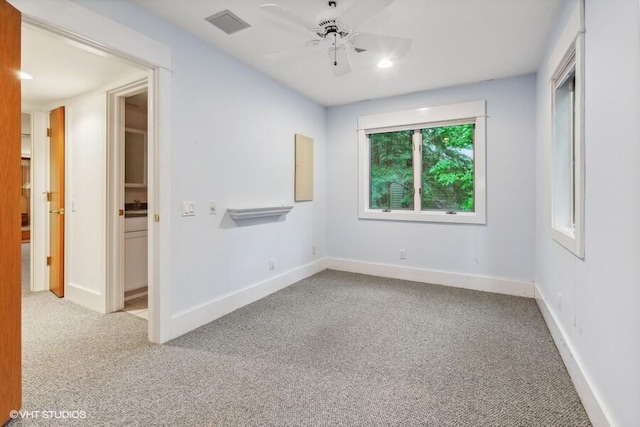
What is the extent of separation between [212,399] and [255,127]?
8.40 feet

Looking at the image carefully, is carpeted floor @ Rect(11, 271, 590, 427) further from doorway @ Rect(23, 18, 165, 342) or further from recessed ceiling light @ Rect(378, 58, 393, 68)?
recessed ceiling light @ Rect(378, 58, 393, 68)

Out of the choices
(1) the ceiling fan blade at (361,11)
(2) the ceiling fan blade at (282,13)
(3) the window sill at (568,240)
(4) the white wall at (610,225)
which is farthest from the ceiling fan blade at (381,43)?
(3) the window sill at (568,240)

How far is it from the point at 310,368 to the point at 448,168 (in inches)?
120

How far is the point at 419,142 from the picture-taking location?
421 centimetres

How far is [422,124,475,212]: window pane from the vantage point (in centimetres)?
395

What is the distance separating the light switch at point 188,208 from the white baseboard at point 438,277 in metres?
2.56

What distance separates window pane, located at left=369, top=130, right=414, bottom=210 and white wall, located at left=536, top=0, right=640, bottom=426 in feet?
7.62

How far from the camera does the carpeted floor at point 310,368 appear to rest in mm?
1646

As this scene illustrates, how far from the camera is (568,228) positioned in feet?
7.84

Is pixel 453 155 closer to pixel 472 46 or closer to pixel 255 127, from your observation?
pixel 472 46

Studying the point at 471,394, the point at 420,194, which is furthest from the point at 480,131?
the point at 471,394

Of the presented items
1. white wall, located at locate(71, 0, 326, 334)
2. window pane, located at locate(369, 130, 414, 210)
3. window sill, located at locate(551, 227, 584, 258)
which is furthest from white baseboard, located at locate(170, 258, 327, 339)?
window sill, located at locate(551, 227, 584, 258)

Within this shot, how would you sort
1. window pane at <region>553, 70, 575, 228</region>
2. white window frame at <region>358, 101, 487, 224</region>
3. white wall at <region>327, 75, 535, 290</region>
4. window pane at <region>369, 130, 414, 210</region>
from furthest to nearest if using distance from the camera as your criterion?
1. window pane at <region>369, 130, 414, 210</region>
2. white window frame at <region>358, 101, 487, 224</region>
3. white wall at <region>327, 75, 535, 290</region>
4. window pane at <region>553, 70, 575, 228</region>

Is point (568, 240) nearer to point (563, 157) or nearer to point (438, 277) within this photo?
point (563, 157)
